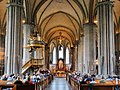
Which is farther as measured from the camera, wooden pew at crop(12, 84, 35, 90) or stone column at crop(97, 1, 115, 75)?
stone column at crop(97, 1, 115, 75)

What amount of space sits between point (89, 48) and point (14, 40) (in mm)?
10477

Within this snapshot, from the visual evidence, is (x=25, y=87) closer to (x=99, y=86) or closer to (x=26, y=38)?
(x=99, y=86)

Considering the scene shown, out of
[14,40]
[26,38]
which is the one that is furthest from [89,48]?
[14,40]

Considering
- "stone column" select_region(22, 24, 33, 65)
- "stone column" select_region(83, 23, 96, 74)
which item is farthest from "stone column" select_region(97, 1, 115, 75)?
"stone column" select_region(22, 24, 33, 65)

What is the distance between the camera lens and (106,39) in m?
17.6

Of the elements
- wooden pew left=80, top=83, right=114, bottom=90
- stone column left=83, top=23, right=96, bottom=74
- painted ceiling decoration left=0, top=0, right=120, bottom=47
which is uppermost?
painted ceiling decoration left=0, top=0, right=120, bottom=47

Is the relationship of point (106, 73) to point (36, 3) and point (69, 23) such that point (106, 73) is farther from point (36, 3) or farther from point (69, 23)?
point (69, 23)

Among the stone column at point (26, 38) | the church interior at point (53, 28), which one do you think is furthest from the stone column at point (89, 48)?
the stone column at point (26, 38)

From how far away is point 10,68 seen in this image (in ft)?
55.1

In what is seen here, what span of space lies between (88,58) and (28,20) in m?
7.34

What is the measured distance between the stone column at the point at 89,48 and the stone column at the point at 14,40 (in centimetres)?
969

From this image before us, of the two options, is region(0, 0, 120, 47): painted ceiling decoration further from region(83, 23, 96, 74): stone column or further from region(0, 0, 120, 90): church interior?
region(83, 23, 96, 74): stone column

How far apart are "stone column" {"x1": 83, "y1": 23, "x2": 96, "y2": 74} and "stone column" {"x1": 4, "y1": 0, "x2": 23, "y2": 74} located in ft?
31.8

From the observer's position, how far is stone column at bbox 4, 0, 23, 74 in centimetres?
1688
